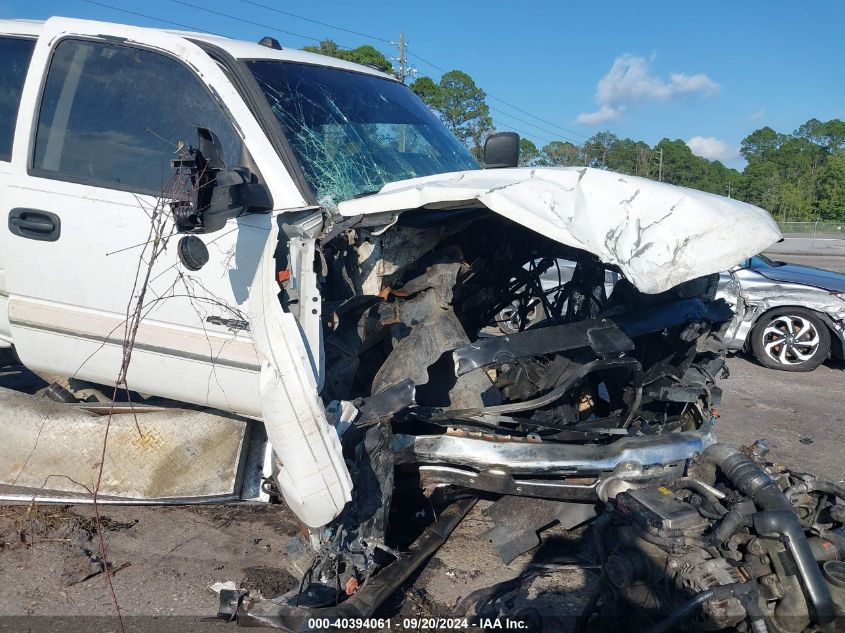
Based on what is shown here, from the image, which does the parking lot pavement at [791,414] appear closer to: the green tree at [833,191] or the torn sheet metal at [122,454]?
the torn sheet metal at [122,454]

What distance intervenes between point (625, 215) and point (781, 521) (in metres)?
1.22

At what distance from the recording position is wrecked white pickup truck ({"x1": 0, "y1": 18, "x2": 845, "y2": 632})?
248 centimetres

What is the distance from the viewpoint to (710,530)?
8.52ft

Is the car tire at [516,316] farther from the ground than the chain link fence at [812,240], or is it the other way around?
the chain link fence at [812,240]

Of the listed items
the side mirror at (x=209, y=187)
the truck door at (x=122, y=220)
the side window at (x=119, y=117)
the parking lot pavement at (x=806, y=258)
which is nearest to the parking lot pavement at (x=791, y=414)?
the truck door at (x=122, y=220)

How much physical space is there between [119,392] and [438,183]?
2.31 meters

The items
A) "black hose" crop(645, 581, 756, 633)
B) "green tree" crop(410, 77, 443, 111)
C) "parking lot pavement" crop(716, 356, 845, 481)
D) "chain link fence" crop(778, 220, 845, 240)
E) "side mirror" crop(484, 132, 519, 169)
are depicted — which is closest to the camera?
"black hose" crop(645, 581, 756, 633)

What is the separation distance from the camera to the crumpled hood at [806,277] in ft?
24.8

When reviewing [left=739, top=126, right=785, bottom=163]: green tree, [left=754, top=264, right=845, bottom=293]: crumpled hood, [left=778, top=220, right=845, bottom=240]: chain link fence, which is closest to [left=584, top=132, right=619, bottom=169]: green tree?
[left=778, top=220, right=845, bottom=240]: chain link fence

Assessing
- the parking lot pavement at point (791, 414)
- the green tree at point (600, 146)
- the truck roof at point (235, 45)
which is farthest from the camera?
the green tree at point (600, 146)

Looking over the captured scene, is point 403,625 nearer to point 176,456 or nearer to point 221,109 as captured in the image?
point 176,456

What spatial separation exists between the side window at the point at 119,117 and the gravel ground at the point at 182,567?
1.70 metres

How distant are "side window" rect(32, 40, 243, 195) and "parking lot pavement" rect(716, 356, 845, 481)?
4.19 metres

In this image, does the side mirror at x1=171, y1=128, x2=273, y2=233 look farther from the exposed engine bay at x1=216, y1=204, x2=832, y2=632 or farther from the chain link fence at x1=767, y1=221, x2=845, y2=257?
the chain link fence at x1=767, y1=221, x2=845, y2=257
